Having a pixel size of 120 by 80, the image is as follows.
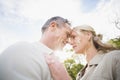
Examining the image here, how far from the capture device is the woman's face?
4.09 meters

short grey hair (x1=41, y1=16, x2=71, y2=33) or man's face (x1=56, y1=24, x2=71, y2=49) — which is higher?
short grey hair (x1=41, y1=16, x2=71, y2=33)

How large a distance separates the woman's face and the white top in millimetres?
2183

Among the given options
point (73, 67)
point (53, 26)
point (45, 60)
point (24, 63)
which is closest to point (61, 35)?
point (53, 26)

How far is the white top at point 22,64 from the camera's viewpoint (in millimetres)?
1822

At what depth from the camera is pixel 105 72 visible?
3139mm

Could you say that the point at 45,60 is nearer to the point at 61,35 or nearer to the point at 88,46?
the point at 61,35

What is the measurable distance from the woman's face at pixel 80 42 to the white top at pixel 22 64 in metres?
2.18

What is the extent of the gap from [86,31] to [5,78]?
2.57 meters

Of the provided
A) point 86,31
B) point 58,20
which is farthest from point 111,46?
point 58,20

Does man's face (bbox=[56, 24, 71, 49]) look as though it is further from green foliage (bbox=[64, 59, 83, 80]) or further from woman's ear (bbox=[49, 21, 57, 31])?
green foliage (bbox=[64, 59, 83, 80])

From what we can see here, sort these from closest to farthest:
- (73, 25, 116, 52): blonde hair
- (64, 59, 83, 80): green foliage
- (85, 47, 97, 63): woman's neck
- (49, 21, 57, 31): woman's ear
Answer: (49, 21, 57, 31): woman's ear → (73, 25, 116, 52): blonde hair → (85, 47, 97, 63): woman's neck → (64, 59, 83, 80): green foliage

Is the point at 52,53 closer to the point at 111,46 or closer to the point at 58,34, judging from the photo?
the point at 58,34

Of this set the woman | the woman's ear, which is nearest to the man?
the woman's ear

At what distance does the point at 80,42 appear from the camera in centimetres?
414
